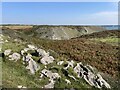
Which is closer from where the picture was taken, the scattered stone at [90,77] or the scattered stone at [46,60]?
the scattered stone at [90,77]

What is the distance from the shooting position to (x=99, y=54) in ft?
116

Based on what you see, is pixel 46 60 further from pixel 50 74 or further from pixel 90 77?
pixel 90 77

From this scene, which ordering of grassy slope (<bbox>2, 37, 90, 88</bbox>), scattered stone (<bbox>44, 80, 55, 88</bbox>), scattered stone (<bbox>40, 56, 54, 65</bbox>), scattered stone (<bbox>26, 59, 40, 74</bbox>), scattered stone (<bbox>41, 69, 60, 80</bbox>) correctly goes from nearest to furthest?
grassy slope (<bbox>2, 37, 90, 88</bbox>) → scattered stone (<bbox>44, 80, 55, 88</bbox>) → scattered stone (<bbox>41, 69, 60, 80</bbox>) → scattered stone (<bbox>26, 59, 40, 74</bbox>) → scattered stone (<bbox>40, 56, 54, 65</bbox>)

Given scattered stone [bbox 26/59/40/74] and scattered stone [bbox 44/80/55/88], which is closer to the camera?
scattered stone [bbox 44/80/55/88]

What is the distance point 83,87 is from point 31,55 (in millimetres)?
6678

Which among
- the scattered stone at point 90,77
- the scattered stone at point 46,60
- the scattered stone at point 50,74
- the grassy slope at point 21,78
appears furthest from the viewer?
the scattered stone at point 46,60

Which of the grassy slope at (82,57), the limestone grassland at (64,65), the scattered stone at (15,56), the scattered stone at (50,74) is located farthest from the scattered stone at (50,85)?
the scattered stone at (15,56)

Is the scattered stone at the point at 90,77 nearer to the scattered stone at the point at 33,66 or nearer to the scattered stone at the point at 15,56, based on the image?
the scattered stone at the point at 33,66

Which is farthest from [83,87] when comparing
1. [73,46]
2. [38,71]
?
[73,46]

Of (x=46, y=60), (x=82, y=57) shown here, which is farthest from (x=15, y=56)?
(x=82, y=57)

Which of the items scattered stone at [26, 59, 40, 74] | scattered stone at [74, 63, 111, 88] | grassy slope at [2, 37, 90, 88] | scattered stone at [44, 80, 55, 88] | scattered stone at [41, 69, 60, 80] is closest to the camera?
grassy slope at [2, 37, 90, 88]

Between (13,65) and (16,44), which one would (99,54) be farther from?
(13,65)

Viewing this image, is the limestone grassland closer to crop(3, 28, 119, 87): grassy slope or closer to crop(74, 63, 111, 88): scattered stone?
crop(3, 28, 119, 87): grassy slope

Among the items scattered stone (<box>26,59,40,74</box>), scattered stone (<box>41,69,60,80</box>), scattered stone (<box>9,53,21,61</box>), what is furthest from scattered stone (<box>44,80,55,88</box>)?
scattered stone (<box>9,53,21,61</box>)
